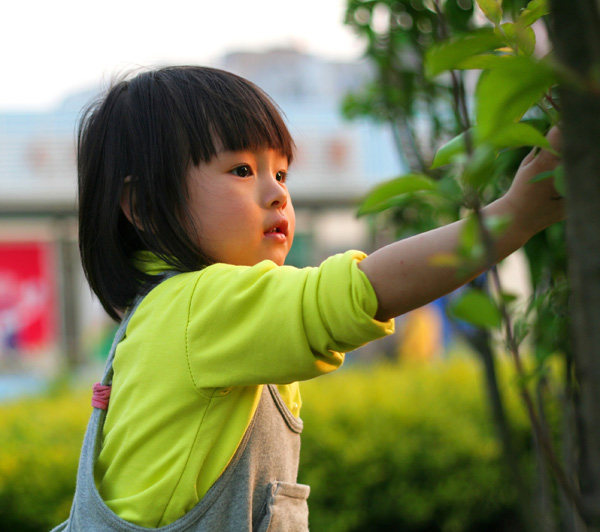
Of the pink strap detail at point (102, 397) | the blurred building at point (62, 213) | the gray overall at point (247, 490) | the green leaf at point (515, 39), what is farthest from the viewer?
the blurred building at point (62, 213)

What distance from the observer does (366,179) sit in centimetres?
928

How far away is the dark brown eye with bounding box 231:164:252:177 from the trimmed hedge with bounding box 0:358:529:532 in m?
2.19

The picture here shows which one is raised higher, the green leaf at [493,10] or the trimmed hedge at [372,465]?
the green leaf at [493,10]

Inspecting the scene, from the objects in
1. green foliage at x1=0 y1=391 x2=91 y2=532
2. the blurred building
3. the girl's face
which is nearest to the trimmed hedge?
green foliage at x1=0 y1=391 x2=91 y2=532

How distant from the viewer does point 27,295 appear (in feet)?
28.7

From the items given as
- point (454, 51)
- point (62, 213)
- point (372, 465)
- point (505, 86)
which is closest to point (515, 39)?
point (454, 51)

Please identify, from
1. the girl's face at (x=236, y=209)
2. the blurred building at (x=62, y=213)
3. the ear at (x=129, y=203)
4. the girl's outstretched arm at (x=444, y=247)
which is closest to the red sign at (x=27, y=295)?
the blurred building at (x=62, y=213)

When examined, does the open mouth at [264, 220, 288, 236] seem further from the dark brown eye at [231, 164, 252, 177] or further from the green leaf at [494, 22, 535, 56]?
the green leaf at [494, 22, 535, 56]

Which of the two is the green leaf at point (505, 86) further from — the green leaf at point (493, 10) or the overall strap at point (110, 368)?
the overall strap at point (110, 368)

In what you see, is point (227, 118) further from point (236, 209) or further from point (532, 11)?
point (532, 11)

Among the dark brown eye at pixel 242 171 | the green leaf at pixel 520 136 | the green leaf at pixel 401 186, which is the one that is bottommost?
the dark brown eye at pixel 242 171

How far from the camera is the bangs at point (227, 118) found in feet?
3.84

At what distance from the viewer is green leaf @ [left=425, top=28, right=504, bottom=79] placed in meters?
→ 0.56

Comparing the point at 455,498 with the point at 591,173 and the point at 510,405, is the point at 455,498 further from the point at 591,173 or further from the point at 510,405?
the point at 591,173
